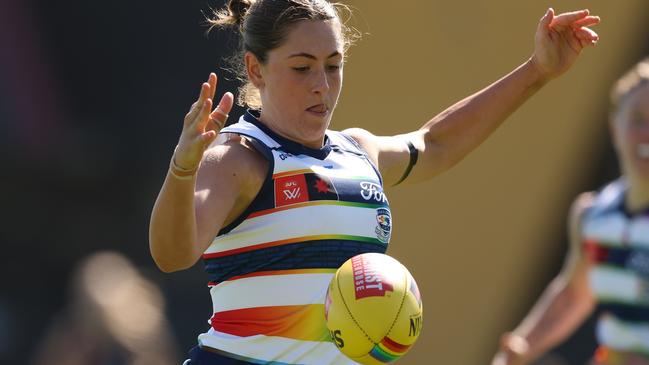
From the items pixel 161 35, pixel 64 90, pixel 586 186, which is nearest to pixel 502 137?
pixel 586 186

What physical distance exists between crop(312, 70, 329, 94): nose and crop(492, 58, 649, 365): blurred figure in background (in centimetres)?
182

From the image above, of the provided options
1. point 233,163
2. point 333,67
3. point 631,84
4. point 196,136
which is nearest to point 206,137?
point 196,136

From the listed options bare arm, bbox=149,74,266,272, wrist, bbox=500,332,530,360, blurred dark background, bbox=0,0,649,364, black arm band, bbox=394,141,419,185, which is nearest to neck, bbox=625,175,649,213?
wrist, bbox=500,332,530,360

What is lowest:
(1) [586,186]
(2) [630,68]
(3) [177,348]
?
(3) [177,348]

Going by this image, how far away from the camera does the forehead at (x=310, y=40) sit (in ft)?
15.0

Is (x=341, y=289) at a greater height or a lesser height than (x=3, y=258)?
greater

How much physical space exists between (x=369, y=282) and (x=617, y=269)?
2.13 meters

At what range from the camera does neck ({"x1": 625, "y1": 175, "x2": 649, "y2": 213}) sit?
591cm

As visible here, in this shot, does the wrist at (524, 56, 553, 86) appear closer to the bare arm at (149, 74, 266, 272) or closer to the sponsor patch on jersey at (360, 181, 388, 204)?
the sponsor patch on jersey at (360, 181, 388, 204)

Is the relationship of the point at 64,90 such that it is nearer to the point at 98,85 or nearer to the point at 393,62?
the point at 98,85

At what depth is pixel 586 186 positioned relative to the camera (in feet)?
32.3

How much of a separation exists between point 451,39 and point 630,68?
1251 mm

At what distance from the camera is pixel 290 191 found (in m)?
4.43

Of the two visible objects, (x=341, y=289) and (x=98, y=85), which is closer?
(x=341, y=289)
